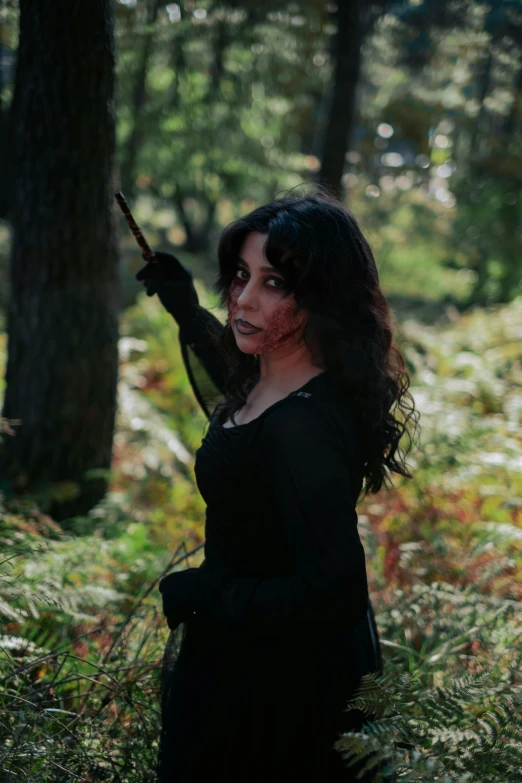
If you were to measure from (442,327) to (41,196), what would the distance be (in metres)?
7.78

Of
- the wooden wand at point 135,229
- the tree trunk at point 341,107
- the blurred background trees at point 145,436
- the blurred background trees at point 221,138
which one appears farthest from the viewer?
the tree trunk at point 341,107

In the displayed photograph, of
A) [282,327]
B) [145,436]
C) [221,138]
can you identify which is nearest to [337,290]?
[282,327]

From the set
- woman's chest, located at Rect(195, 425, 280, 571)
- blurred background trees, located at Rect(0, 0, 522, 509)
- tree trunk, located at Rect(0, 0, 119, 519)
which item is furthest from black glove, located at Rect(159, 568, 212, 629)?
tree trunk, located at Rect(0, 0, 119, 519)

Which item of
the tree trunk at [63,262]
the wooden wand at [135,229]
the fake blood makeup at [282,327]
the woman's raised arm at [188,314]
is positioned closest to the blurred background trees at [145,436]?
the tree trunk at [63,262]

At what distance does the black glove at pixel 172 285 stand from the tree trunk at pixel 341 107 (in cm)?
620

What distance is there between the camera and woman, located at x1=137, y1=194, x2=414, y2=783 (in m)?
1.48

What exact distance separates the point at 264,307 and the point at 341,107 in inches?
301

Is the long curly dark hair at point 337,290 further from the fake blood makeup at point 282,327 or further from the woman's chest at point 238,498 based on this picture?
the woman's chest at point 238,498

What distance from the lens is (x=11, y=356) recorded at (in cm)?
365

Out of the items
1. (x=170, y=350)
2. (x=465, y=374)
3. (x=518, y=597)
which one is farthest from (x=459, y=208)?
(x=518, y=597)

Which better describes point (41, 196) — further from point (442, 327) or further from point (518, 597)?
point (442, 327)

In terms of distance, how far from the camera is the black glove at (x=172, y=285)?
7.77 ft

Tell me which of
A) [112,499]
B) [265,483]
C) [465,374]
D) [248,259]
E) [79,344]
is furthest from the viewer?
[465,374]

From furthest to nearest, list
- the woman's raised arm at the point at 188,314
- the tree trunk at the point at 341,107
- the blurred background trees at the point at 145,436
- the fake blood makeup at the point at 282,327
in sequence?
the tree trunk at the point at 341,107 < the woman's raised arm at the point at 188,314 < the blurred background trees at the point at 145,436 < the fake blood makeup at the point at 282,327
